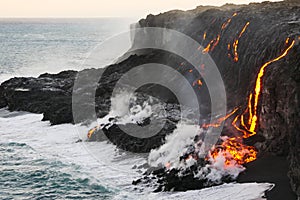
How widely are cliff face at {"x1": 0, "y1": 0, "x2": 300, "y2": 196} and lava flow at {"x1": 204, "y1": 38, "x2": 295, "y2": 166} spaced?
512 mm

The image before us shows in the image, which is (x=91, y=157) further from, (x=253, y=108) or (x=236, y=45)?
(x=236, y=45)

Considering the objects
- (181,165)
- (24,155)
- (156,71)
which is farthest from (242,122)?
(156,71)

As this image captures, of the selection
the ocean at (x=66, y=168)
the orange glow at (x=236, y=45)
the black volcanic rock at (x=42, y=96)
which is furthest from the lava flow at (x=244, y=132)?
the black volcanic rock at (x=42, y=96)

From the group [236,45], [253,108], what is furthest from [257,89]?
[236,45]

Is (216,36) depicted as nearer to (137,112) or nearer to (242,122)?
(137,112)

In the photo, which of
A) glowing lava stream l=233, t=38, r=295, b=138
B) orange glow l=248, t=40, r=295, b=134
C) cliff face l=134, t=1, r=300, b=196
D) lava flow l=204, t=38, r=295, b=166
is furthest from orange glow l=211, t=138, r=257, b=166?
orange glow l=248, t=40, r=295, b=134

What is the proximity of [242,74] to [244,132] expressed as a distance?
6.59 metres

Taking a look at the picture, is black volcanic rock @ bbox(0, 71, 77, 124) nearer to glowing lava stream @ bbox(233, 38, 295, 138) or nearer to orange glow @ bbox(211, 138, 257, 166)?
glowing lava stream @ bbox(233, 38, 295, 138)

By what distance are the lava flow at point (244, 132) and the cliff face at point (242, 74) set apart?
512mm

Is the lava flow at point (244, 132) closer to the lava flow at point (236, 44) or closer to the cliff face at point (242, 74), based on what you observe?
the cliff face at point (242, 74)

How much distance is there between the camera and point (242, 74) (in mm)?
28172

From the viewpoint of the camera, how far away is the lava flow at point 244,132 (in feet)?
66.8

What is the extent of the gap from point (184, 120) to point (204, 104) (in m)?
2.90

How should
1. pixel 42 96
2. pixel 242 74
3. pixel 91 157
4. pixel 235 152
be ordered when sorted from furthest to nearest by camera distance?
pixel 42 96 < pixel 242 74 < pixel 91 157 < pixel 235 152
